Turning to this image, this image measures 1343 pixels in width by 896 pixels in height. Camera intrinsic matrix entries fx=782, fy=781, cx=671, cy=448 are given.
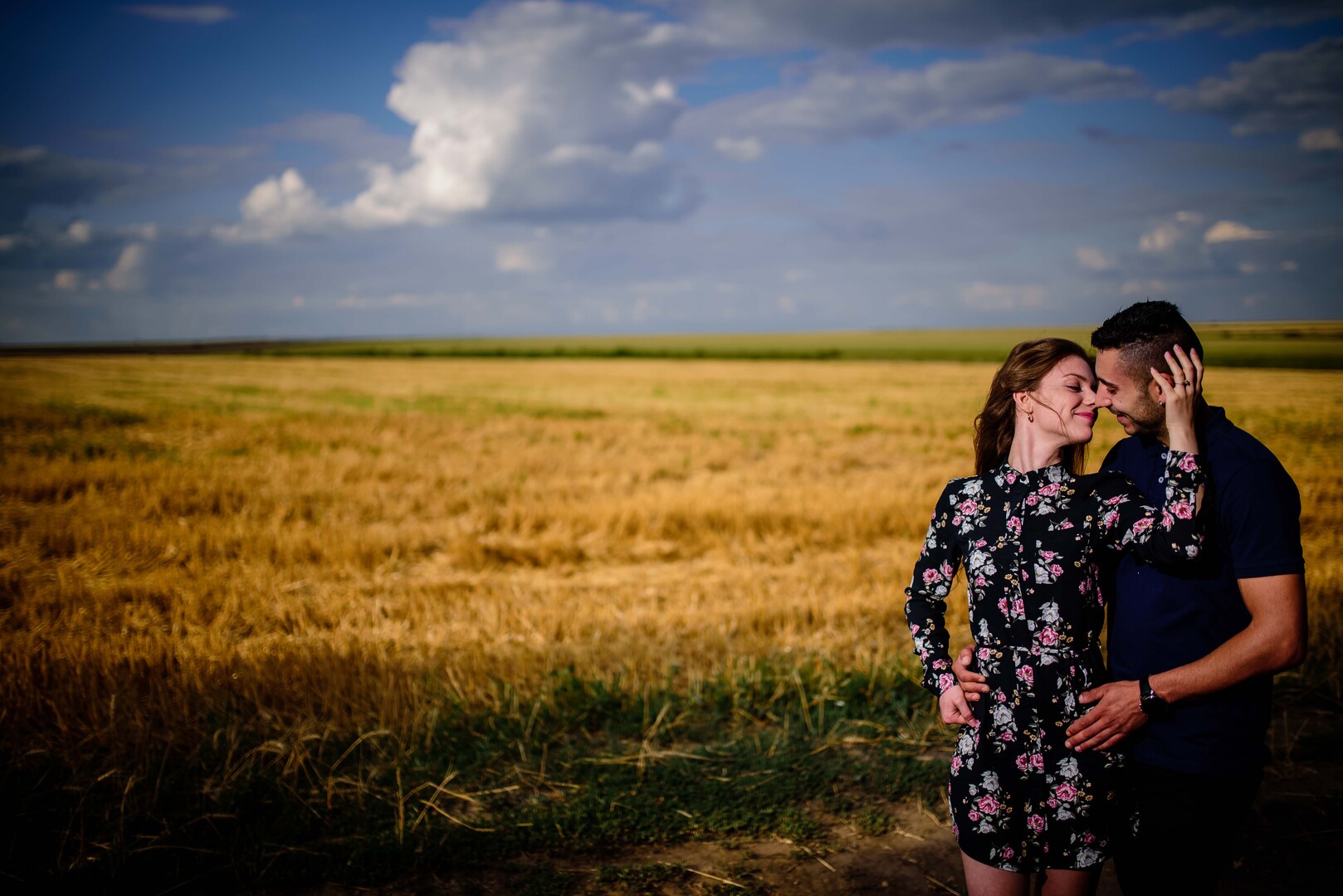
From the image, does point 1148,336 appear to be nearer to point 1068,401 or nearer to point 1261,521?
point 1068,401

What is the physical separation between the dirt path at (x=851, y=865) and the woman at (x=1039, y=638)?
52.1 inches

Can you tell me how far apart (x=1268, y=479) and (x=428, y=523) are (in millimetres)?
10901

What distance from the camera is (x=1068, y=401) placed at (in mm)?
2312

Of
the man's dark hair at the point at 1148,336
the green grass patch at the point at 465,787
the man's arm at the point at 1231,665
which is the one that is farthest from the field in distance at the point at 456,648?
the man's dark hair at the point at 1148,336

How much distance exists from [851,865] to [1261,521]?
2.42 metres

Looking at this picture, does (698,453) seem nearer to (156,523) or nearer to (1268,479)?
(156,523)

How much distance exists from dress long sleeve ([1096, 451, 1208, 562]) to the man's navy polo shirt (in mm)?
77

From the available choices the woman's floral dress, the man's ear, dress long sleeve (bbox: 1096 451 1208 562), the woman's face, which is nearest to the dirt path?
the woman's floral dress

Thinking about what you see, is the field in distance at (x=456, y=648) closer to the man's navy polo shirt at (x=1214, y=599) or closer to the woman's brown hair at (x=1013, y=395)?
the man's navy polo shirt at (x=1214, y=599)

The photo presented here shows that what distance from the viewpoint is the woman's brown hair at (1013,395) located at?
2.38 m

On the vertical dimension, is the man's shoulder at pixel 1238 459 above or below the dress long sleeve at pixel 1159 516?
above

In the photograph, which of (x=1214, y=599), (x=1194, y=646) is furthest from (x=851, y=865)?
(x=1214, y=599)

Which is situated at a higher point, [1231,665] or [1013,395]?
[1013,395]

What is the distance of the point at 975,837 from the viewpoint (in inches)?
90.5
